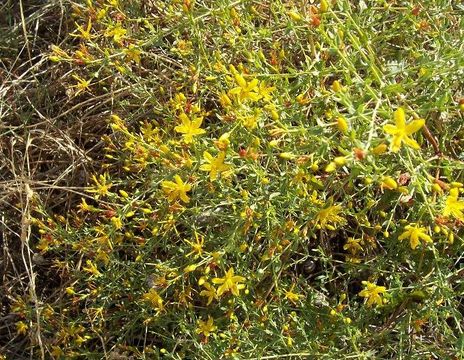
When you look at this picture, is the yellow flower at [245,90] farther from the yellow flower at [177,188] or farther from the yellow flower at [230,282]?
the yellow flower at [230,282]

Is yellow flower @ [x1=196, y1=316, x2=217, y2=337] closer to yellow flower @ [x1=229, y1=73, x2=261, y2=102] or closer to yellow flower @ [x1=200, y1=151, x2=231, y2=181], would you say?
yellow flower @ [x1=200, y1=151, x2=231, y2=181]

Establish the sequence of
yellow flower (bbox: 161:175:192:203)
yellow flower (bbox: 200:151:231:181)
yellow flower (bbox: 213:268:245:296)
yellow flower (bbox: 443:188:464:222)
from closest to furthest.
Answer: yellow flower (bbox: 443:188:464:222), yellow flower (bbox: 200:151:231:181), yellow flower (bbox: 161:175:192:203), yellow flower (bbox: 213:268:245:296)

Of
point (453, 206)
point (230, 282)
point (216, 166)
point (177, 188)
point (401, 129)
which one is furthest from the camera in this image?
point (230, 282)

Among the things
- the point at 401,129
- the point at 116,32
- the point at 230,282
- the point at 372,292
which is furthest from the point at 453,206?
the point at 116,32

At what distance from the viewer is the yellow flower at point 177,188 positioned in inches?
92.9

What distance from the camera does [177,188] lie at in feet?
7.79

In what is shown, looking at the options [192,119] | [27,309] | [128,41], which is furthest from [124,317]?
[128,41]

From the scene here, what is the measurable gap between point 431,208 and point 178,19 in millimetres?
1248

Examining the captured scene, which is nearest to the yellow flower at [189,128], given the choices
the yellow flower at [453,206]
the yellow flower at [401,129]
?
the yellow flower at [401,129]

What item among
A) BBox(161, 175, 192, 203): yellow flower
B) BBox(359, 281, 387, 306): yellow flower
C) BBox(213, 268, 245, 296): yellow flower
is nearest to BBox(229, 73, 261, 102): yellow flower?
BBox(161, 175, 192, 203): yellow flower

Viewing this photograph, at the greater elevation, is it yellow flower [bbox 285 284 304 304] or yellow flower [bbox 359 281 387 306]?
yellow flower [bbox 359 281 387 306]

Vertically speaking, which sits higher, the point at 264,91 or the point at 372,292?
the point at 264,91

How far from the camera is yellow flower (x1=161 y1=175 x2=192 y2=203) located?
2.36 metres

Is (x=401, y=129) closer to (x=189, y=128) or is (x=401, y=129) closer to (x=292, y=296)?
(x=189, y=128)
